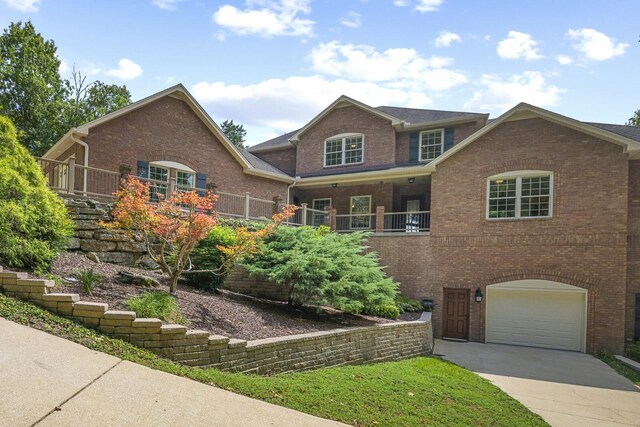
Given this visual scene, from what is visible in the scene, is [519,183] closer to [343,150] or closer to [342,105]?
[343,150]

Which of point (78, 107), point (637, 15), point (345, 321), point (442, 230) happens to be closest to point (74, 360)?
point (345, 321)

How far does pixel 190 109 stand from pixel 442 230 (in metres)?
11.4

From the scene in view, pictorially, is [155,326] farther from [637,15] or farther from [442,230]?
[442,230]

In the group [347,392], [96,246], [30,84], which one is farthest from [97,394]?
[30,84]

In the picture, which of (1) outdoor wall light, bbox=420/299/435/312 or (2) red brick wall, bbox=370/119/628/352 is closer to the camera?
(2) red brick wall, bbox=370/119/628/352

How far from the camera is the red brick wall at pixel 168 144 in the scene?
14.2 meters

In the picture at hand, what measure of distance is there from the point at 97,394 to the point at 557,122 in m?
15.2

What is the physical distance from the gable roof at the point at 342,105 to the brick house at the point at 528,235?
2.95m

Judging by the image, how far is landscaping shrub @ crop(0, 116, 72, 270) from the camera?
268 inches

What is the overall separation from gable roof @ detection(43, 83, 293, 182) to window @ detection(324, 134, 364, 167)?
2.73m

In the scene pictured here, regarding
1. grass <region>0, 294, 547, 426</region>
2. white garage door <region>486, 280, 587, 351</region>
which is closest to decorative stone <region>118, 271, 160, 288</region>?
grass <region>0, 294, 547, 426</region>

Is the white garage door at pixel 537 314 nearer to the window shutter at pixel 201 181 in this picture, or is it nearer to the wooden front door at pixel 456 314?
the wooden front door at pixel 456 314

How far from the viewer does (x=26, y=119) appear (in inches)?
993

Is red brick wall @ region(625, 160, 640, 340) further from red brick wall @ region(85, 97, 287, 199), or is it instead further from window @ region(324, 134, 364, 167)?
red brick wall @ region(85, 97, 287, 199)
